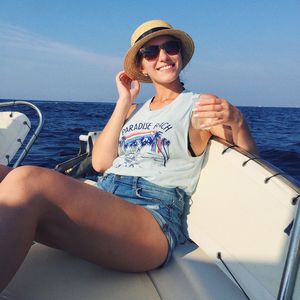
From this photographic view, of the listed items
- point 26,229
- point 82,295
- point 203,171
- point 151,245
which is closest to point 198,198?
point 203,171

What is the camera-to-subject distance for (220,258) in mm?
1719

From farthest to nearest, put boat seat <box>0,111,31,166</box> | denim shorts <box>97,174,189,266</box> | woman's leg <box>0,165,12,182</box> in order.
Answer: boat seat <box>0,111,31,166</box>, woman's leg <box>0,165,12,182</box>, denim shorts <box>97,174,189,266</box>

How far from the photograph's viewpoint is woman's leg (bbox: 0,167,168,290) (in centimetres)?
133

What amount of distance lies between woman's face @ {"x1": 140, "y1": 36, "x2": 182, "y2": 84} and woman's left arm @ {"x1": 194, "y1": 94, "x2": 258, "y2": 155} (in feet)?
1.54

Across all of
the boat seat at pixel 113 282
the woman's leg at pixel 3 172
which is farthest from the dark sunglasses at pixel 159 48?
the boat seat at pixel 113 282

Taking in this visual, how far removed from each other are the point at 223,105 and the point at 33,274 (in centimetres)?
107

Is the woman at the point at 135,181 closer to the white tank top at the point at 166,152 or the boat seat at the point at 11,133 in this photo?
the white tank top at the point at 166,152

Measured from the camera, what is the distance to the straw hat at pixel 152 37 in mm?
2201

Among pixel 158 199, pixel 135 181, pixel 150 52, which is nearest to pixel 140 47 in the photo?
pixel 150 52

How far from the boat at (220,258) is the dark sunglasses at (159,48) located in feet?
2.23

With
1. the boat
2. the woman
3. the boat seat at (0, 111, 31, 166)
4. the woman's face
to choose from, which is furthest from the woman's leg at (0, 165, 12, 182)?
the boat seat at (0, 111, 31, 166)

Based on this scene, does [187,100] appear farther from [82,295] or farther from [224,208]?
[82,295]

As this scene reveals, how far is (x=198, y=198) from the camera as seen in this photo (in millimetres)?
1967

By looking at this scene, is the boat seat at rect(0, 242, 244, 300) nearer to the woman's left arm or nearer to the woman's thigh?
the woman's thigh
